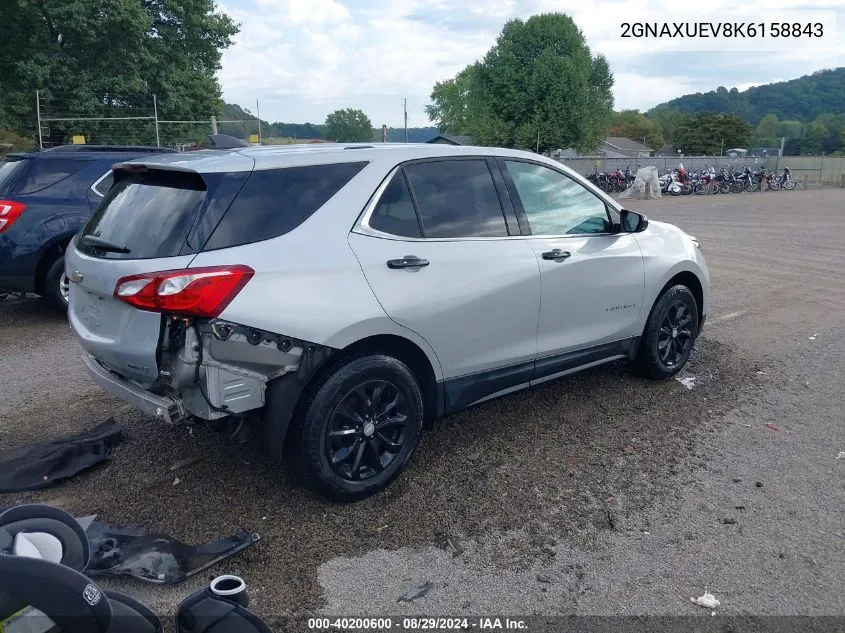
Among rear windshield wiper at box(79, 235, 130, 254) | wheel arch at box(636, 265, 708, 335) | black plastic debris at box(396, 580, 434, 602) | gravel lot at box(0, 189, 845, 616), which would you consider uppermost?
rear windshield wiper at box(79, 235, 130, 254)

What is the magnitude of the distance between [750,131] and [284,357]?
107063mm

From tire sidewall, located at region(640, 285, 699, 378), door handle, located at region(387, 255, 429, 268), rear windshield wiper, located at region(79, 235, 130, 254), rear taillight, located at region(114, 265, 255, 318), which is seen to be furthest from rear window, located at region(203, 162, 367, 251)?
tire sidewall, located at region(640, 285, 699, 378)

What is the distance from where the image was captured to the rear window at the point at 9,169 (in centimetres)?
706

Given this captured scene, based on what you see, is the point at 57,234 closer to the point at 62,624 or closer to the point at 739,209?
the point at 62,624

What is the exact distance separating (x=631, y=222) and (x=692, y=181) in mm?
30429

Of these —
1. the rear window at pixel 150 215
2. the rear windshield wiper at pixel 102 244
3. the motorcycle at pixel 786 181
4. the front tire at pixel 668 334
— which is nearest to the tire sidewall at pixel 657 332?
the front tire at pixel 668 334

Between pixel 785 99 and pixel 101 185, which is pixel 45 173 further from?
pixel 785 99

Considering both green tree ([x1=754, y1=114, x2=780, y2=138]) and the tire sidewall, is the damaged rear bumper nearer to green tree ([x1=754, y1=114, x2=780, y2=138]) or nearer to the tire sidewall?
the tire sidewall

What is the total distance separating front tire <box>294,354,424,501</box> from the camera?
3332 mm

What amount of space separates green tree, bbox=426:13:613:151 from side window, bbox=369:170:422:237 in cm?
4351

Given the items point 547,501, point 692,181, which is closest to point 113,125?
point 547,501

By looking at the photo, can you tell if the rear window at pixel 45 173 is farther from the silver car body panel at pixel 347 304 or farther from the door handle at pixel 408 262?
the door handle at pixel 408 262

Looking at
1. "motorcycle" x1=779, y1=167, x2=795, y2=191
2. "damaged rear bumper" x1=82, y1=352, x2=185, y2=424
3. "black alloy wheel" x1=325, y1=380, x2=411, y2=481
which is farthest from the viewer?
"motorcycle" x1=779, y1=167, x2=795, y2=191

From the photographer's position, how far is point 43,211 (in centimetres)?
709
